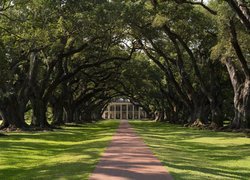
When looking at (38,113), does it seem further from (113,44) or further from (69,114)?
(69,114)

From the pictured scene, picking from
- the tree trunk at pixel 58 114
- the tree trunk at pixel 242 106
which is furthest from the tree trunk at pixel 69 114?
the tree trunk at pixel 242 106

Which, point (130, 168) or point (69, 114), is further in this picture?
point (69, 114)

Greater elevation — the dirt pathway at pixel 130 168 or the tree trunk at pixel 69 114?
the tree trunk at pixel 69 114

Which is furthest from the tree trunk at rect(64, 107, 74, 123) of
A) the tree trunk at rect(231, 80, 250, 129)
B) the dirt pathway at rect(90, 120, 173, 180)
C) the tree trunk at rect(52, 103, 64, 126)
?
the dirt pathway at rect(90, 120, 173, 180)

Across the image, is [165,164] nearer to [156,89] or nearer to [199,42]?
[199,42]

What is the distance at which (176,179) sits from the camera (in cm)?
985

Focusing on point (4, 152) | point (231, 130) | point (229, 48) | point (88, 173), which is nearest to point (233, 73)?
point (231, 130)

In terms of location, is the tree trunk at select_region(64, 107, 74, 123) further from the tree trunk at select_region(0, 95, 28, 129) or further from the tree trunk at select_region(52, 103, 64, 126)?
the tree trunk at select_region(0, 95, 28, 129)

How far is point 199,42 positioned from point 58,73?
13.4m

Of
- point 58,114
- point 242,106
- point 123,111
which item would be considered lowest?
point 58,114

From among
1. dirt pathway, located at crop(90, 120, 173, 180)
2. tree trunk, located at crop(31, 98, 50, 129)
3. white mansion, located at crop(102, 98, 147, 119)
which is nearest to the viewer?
dirt pathway, located at crop(90, 120, 173, 180)

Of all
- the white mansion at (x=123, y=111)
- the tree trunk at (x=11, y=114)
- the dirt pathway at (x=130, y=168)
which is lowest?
the dirt pathway at (x=130, y=168)

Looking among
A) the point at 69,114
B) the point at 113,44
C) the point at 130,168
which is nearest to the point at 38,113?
the point at 113,44

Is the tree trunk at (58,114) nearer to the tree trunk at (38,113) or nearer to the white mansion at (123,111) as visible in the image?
the tree trunk at (38,113)
